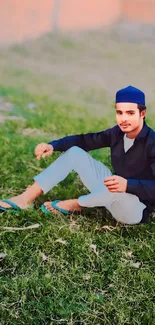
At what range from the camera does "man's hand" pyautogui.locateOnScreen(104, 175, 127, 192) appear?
11.3 feet

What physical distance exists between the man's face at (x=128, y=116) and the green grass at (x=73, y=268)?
0.66 meters

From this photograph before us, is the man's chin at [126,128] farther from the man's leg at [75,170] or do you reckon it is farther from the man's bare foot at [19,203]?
the man's bare foot at [19,203]

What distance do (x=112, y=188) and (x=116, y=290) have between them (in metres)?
0.55

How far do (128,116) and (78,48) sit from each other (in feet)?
12.1

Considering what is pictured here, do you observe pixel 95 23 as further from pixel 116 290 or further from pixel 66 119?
pixel 116 290

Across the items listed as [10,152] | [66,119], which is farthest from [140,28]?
[10,152]

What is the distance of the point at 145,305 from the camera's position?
3.14m

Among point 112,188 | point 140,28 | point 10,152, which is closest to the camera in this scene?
point 112,188

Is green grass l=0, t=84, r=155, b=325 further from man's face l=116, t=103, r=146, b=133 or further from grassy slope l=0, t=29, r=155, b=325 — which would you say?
man's face l=116, t=103, r=146, b=133

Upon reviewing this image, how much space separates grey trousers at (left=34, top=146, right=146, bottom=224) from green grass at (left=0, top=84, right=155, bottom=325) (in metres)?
0.15

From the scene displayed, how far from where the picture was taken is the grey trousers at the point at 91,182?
11.9 ft

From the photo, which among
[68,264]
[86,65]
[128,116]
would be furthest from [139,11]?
[68,264]

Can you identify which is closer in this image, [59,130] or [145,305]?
[145,305]

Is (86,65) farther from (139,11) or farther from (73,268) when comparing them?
(73,268)
